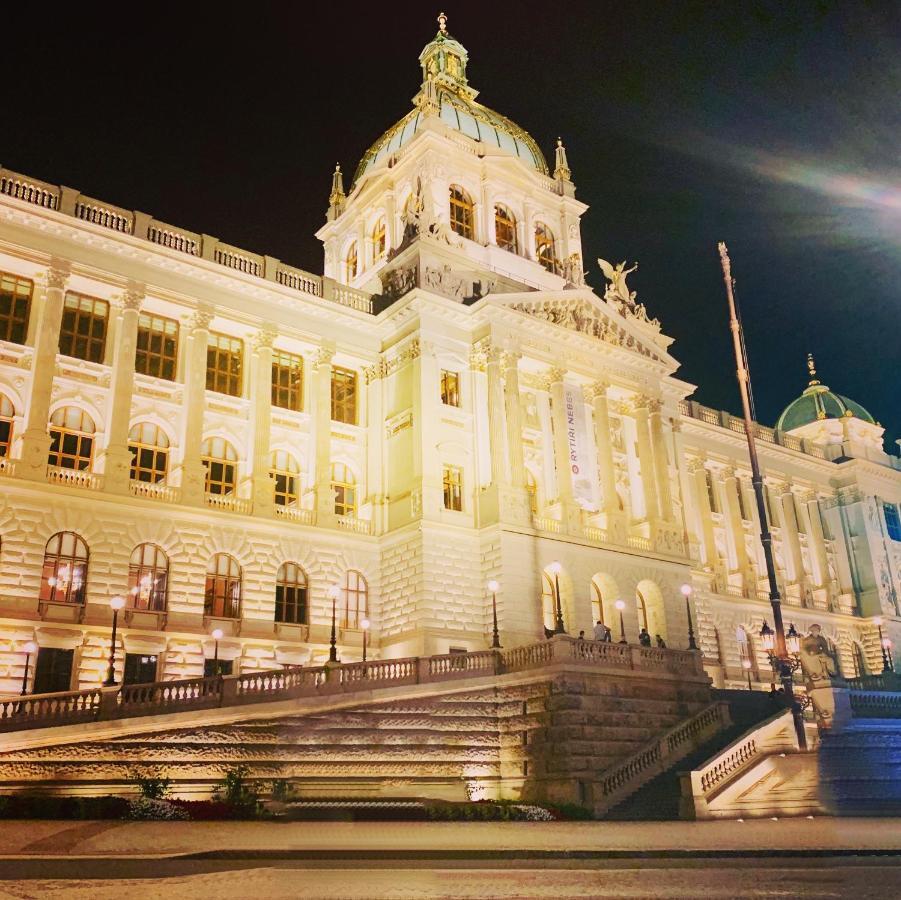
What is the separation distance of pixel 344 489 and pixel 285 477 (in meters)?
2.98

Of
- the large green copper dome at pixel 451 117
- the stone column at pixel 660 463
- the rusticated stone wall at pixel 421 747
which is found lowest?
the rusticated stone wall at pixel 421 747

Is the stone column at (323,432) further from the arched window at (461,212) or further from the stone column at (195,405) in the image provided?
the arched window at (461,212)

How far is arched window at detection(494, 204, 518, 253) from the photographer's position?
56406 mm

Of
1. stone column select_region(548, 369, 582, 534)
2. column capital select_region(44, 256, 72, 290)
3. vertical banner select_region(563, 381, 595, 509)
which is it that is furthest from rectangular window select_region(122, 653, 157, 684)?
vertical banner select_region(563, 381, 595, 509)

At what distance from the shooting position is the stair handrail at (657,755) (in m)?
25.7

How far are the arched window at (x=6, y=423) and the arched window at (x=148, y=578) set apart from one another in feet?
19.6

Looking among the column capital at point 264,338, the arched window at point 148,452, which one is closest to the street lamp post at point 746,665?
the column capital at point 264,338

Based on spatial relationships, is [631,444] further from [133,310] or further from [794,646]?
[133,310]

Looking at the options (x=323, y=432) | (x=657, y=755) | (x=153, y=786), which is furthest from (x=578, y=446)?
(x=153, y=786)

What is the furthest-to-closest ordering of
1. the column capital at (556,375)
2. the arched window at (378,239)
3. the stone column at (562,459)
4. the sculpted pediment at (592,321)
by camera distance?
the arched window at (378,239)
the column capital at (556,375)
the sculpted pediment at (592,321)
the stone column at (562,459)

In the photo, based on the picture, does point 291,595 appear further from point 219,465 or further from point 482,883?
point 482,883

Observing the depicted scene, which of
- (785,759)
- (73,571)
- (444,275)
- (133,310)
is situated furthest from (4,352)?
(785,759)

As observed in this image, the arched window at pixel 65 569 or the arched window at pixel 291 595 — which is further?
the arched window at pixel 291 595

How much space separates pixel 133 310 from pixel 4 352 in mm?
5411
